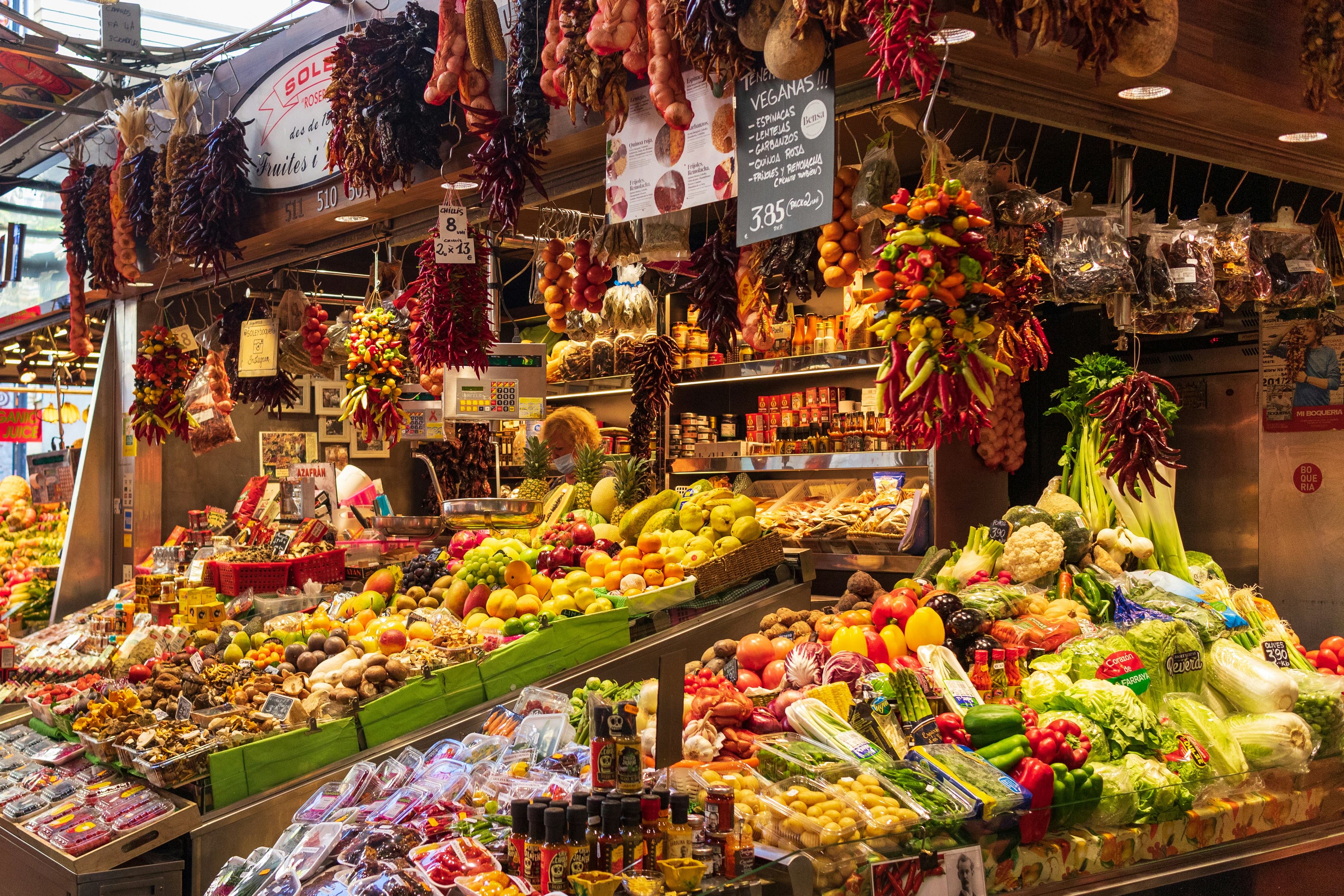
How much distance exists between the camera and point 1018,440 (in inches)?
260

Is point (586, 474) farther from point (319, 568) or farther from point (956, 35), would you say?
point (956, 35)

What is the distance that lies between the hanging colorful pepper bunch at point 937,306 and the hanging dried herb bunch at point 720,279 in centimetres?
148

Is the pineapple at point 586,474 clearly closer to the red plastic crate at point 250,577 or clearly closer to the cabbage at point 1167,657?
the red plastic crate at point 250,577

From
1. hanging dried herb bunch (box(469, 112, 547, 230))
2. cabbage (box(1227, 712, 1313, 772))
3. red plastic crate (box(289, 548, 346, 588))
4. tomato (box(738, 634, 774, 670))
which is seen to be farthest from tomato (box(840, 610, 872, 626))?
red plastic crate (box(289, 548, 346, 588))

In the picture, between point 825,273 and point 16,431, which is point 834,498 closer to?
point 825,273

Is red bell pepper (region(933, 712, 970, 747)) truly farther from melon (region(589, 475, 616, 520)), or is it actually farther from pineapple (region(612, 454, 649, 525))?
melon (region(589, 475, 616, 520))

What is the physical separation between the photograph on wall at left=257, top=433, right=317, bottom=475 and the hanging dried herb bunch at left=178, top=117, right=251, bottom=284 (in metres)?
3.23

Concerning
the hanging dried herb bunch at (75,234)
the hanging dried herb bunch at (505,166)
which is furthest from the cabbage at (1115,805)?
the hanging dried herb bunch at (75,234)

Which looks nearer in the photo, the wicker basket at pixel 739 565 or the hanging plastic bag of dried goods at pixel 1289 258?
the hanging plastic bag of dried goods at pixel 1289 258

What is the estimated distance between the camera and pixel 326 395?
9781mm

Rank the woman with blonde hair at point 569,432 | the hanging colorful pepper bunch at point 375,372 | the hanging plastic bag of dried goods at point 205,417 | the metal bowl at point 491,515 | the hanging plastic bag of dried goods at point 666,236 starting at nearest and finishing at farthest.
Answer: the hanging plastic bag of dried goods at point 666,236 < the hanging colorful pepper bunch at point 375,372 < the metal bowl at point 491,515 < the hanging plastic bag of dried goods at point 205,417 < the woman with blonde hair at point 569,432

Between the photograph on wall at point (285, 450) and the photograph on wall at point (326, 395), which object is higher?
the photograph on wall at point (326, 395)

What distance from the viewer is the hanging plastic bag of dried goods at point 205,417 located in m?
6.95

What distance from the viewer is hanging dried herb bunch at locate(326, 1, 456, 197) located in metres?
4.67
